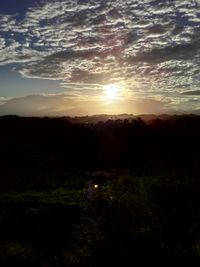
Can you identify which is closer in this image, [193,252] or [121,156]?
[193,252]

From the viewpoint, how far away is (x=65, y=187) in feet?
123

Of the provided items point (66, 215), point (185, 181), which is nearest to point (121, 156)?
point (66, 215)

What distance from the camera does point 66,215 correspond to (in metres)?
28.5

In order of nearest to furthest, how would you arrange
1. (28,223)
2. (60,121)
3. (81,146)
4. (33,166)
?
(28,223) → (33,166) → (81,146) → (60,121)

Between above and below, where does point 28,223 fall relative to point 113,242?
below

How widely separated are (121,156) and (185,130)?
68.8 ft

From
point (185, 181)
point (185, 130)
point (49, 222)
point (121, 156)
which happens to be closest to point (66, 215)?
point (49, 222)

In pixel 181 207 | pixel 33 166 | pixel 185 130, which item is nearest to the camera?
pixel 181 207

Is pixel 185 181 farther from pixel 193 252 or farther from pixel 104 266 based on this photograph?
pixel 104 266

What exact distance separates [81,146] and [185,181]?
180 ft

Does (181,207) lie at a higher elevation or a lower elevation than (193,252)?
higher

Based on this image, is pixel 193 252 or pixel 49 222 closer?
pixel 193 252

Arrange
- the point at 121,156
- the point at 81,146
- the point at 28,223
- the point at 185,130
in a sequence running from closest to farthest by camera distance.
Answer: the point at 28,223 → the point at 121,156 → the point at 81,146 → the point at 185,130

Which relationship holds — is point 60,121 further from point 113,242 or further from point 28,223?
point 113,242
